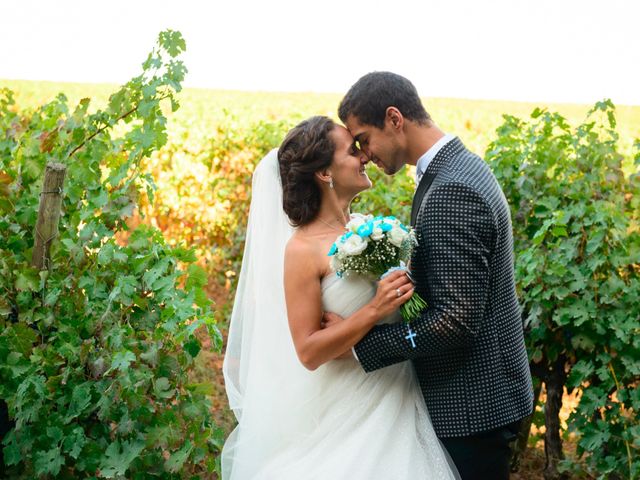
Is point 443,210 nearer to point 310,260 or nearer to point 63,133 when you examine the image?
point 310,260

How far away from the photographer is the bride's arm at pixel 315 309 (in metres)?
2.76

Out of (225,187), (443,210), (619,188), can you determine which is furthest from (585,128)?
(225,187)

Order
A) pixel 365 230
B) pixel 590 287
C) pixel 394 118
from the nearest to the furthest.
→ pixel 365 230
pixel 394 118
pixel 590 287

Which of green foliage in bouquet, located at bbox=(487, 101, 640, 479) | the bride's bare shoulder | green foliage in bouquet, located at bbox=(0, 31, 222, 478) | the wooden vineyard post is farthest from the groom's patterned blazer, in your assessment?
green foliage in bouquet, located at bbox=(487, 101, 640, 479)

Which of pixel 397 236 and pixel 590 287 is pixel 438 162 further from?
pixel 590 287

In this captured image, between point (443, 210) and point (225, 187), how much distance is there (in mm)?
6430

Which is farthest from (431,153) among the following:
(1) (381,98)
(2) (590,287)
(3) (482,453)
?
(2) (590,287)

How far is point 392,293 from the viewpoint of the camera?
8.97 feet

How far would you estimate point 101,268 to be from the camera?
3504mm

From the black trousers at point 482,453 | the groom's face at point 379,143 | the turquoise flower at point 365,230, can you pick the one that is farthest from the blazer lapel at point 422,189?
the black trousers at point 482,453

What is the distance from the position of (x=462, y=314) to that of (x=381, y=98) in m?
0.86

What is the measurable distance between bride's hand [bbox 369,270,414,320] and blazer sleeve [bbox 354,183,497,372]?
0.07m

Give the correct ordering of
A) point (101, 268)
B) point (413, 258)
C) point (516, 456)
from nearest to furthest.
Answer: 1. point (413, 258)
2. point (101, 268)
3. point (516, 456)

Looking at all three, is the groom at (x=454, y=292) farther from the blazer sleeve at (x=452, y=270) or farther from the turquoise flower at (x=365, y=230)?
the turquoise flower at (x=365, y=230)
